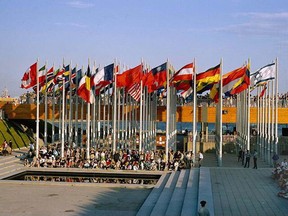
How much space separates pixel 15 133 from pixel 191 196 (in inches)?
1128

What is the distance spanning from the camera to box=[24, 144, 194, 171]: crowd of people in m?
32.3

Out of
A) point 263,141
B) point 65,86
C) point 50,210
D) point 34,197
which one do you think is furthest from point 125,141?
point 50,210

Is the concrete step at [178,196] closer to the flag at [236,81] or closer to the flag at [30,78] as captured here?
the flag at [236,81]

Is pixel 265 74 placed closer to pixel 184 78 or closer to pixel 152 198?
pixel 184 78

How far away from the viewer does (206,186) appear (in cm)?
2439

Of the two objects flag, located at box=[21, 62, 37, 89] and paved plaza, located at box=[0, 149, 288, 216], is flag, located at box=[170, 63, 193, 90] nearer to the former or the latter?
paved plaza, located at box=[0, 149, 288, 216]

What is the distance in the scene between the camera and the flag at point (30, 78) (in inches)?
1453

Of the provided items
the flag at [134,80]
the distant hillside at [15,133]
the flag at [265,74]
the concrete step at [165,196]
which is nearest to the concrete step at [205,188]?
the concrete step at [165,196]

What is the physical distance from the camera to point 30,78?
3719 centimetres

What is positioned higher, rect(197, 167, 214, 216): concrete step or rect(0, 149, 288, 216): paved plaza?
rect(197, 167, 214, 216): concrete step

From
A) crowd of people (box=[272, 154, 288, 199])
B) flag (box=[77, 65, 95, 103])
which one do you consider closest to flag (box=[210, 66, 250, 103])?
crowd of people (box=[272, 154, 288, 199])

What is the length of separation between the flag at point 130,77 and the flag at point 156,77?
0.92 meters

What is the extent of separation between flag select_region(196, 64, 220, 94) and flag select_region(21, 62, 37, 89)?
1158 centimetres

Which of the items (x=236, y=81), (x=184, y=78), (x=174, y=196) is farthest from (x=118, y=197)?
(x=236, y=81)
